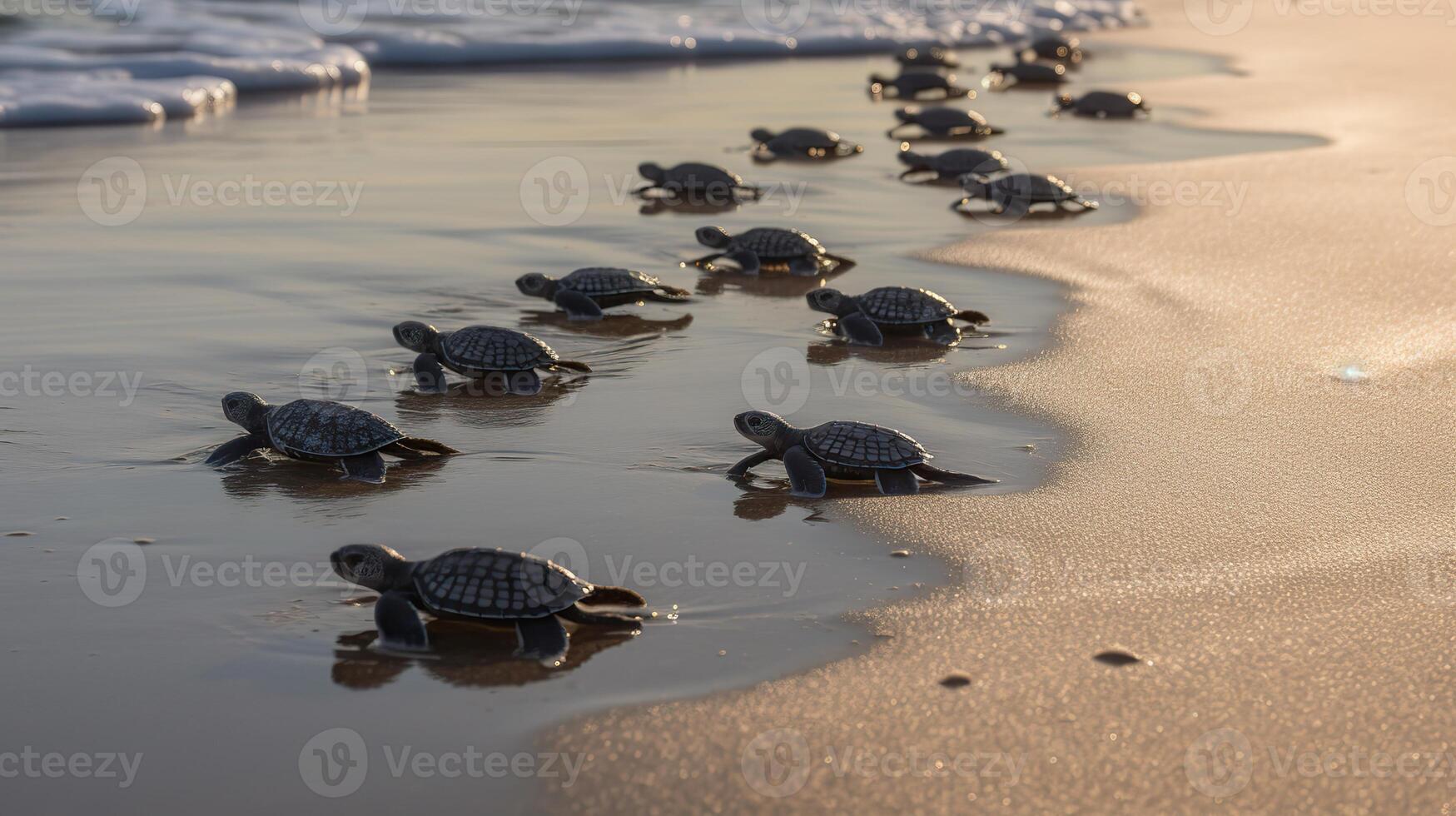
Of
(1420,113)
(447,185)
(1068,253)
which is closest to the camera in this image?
(1068,253)

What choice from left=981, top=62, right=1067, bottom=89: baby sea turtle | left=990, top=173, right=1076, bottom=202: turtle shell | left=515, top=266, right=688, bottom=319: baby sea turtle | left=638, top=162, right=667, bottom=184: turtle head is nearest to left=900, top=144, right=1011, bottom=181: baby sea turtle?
left=990, top=173, right=1076, bottom=202: turtle shell

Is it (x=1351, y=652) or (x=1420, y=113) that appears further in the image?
(x=1420, y=113)

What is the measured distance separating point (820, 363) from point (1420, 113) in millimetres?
11034

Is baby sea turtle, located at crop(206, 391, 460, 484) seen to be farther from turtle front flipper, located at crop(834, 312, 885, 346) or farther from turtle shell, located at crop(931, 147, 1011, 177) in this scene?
turtle shell, located at crop(931, 147, 1011, 177)

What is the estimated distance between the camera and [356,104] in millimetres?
17344

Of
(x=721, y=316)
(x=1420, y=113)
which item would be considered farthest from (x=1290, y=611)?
(x=1420, y=113)

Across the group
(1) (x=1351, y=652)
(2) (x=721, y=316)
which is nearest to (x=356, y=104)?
(2) (x=721, y=316)

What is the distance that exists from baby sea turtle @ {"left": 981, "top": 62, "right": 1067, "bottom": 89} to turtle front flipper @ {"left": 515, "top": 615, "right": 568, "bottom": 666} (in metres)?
18.0

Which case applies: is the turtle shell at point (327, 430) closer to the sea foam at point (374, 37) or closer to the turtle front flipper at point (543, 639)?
the turtle front flipper at point (543, 639)

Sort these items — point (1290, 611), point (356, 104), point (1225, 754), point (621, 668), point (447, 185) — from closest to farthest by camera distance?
point (1225, 754) < point (621, 668) < point (1290, 611) < point (447, 185) < point (356, 104)

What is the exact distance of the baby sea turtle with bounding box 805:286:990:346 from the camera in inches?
333

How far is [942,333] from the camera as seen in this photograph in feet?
28.1

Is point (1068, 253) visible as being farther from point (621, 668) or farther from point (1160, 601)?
point (621, 668)

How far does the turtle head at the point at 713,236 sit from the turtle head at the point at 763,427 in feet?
15.1
